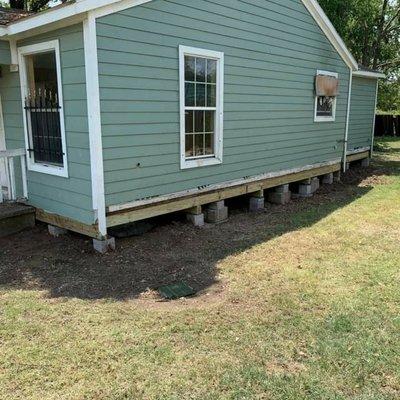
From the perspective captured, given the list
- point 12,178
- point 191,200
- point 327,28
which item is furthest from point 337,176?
point 12,178

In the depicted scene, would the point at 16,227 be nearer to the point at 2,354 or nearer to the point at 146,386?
the point at 2,354

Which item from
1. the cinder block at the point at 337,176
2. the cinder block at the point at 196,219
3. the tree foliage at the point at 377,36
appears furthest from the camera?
the tree foliage at the point at 377,36

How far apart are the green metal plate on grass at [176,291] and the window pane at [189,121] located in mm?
2508

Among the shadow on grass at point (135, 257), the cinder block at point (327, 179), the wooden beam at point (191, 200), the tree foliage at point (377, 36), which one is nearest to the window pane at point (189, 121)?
the wooden beam at point (191, 200)

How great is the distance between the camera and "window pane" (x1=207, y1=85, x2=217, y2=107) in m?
6.34

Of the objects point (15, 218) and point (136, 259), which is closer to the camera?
point (136, 259)

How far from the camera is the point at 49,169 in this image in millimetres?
5535

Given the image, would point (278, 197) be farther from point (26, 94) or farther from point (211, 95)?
point (26, 94)

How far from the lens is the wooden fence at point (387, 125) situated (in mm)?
25125

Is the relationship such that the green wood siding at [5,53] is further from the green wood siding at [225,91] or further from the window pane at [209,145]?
the window pane at [209,145]

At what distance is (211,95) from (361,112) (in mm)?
7341

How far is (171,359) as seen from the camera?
3064 mm

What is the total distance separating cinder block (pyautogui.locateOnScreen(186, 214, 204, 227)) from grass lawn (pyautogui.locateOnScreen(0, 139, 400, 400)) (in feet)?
0.67

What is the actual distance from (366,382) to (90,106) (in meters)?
3.80
